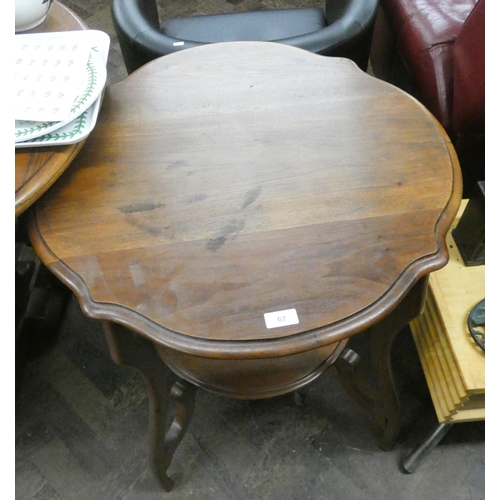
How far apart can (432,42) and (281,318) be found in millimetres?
865

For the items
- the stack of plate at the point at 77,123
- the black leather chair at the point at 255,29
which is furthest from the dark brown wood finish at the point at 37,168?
the black leather chair at the point at 255,29

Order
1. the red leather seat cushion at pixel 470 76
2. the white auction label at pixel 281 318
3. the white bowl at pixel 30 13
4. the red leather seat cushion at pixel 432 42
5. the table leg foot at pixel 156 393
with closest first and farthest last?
the white auction label at pixel 281 318 → the table leg foot at pixel 156 393 → the white bowl at pixel 30 13 → the red leather seat cushion at pixel 470 76 → the red leather seat cushion at pixel 432 42

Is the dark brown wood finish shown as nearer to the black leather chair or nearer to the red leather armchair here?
the black leather chair

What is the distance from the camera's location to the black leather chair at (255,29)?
1095 mm

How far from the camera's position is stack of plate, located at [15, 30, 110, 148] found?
666 mm

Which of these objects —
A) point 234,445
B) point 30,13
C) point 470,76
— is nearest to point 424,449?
point 234,445

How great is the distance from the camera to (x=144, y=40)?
3.64 ft

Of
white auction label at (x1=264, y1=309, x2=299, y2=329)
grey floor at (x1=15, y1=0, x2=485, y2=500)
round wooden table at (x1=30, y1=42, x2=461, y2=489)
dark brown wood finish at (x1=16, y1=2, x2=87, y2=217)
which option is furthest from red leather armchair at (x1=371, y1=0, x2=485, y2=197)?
dark brown wood finish at (x1=16, y1=2, x2=87, y2=217)

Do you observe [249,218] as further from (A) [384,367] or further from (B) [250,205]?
(A) [384,367]

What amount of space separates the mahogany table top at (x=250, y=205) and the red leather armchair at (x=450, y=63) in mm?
279

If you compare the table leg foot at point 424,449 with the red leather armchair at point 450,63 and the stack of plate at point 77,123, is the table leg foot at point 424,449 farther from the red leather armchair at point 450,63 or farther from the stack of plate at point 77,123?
the stack of plate at point 77,123

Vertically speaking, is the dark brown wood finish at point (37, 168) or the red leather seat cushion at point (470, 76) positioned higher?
the dark brown wood finish at point (37, 168)

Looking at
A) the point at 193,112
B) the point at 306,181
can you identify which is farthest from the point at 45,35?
the point at 306,181
